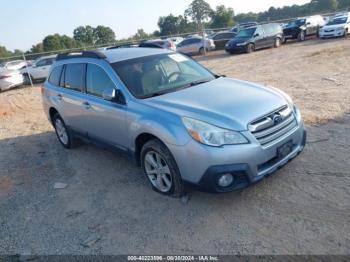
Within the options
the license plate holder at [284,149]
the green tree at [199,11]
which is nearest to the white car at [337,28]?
the license plate holder at [284,149]

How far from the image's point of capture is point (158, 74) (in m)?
4.71

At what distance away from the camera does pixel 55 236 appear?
3.73 meters

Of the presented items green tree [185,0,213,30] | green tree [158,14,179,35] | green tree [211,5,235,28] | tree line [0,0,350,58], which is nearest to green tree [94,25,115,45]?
tree line [0,0,350,58]

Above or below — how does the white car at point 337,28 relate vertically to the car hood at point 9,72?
below

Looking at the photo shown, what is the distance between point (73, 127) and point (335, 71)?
354 inches

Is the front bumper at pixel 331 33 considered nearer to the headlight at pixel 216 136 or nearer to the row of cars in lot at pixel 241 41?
the row of cars in lot at pixel 241 41

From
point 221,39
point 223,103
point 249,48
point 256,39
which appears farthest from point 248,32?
point 223,103

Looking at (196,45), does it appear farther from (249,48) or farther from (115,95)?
(115,95)

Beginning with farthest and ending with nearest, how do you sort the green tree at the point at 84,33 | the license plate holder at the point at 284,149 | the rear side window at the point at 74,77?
1. the green tree at the point at 84,33
2. the rear side window at the point at 74,77
3. the license plate holder at the point at 284,149

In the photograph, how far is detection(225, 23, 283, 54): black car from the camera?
69.4ft

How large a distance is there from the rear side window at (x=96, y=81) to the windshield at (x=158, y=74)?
0.21 metres

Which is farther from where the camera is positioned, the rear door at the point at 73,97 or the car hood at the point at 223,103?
the rear door at the point at 73,97

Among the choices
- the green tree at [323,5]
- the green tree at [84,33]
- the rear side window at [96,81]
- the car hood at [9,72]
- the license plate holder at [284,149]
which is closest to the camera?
the license plate holder at [284,149]

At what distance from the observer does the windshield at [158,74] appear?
174 inches
